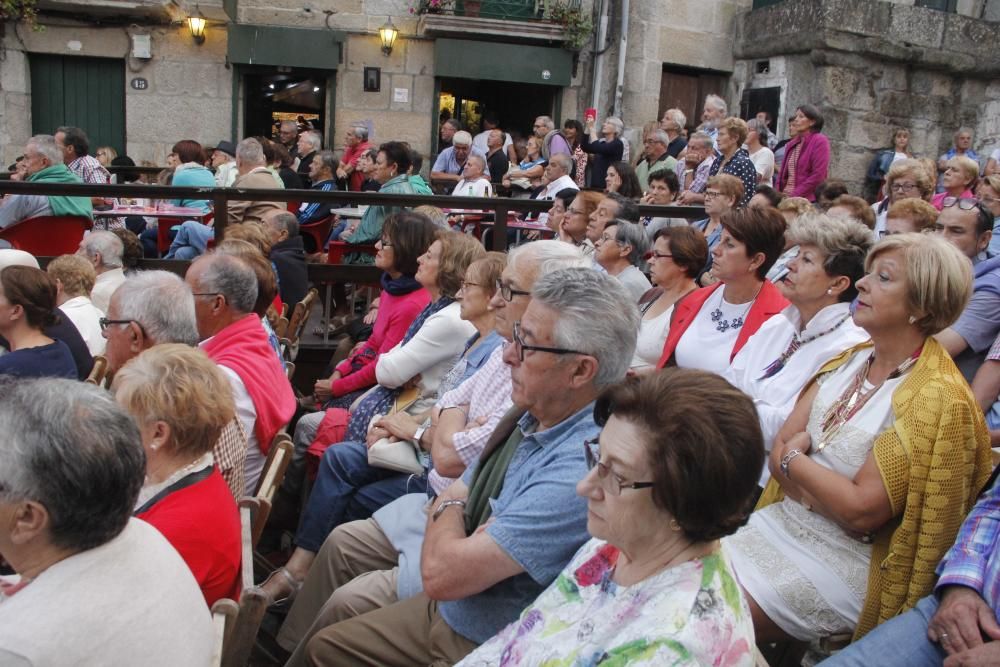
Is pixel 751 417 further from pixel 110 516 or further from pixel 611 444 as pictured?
pixel 110 516

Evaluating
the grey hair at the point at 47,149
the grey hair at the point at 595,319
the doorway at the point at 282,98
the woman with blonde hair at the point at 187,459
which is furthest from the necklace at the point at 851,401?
the doorway at the point at 282,98

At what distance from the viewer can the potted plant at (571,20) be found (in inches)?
514

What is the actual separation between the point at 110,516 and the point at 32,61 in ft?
42.8

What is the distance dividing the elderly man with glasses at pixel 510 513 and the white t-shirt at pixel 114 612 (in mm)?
607

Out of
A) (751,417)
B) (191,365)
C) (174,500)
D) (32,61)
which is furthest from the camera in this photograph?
(32,61)

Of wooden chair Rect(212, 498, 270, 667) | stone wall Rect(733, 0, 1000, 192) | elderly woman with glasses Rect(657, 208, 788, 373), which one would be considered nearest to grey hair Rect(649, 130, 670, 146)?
stone wall Rect(733, 0, 1000, 192)

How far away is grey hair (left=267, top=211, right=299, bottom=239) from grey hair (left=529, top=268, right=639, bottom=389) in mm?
4035

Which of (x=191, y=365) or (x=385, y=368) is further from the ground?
(x=191, y=365)

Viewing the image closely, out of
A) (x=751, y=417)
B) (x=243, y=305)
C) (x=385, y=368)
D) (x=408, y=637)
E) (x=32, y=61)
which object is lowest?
(x=408, y=637)

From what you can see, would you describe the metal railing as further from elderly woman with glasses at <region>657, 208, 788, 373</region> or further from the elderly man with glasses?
the elderly man with glasses

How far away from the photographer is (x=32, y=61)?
1257 centimetres

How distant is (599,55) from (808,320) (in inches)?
439

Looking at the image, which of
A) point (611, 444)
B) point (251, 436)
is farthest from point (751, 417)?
point (251, 436)

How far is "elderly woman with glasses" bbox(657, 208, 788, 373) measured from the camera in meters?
3.62
